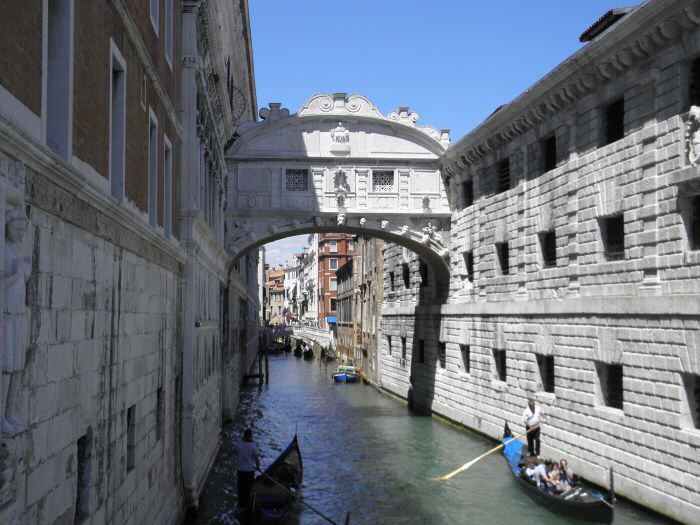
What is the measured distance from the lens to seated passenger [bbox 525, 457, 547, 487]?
46.0 feet

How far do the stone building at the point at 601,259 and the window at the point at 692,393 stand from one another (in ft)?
0.07

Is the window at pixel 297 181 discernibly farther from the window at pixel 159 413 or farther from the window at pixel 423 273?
the window at pixel 159 413

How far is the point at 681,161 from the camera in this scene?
12.8 m

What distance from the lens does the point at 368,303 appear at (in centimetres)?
4009

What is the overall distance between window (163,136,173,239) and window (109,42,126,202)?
3196 mm

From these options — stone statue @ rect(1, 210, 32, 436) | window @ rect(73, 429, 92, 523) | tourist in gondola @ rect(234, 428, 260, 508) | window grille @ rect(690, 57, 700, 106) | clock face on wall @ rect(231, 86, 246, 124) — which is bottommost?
tourist in gondola @ rect(234, 428, 260, 508)

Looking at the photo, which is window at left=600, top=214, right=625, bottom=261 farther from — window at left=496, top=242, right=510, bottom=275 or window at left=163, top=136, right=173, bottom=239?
window at left=163, top=136, right=173, bottom=239

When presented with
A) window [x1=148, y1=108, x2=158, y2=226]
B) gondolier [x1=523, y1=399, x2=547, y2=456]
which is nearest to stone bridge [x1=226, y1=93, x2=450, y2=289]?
gondolier [x1=523, y1=399, x2=547, y2=456]

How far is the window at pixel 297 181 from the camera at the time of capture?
2488 centimetres

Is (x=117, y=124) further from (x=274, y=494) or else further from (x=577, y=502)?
(x=577, y=502)

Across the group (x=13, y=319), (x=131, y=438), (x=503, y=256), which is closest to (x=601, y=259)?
Answer: (x=503, y=256)

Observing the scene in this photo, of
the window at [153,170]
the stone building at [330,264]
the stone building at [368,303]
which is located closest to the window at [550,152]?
the window at [153,170]

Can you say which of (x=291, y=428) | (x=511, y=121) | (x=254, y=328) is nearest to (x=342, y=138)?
(x=511, y=121)

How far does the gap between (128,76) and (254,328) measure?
50310mm
